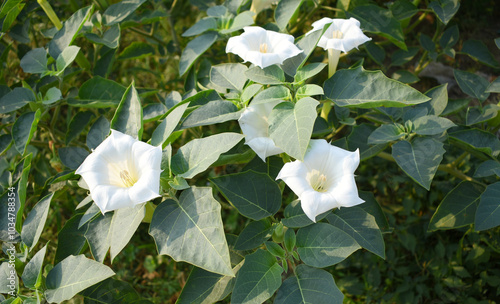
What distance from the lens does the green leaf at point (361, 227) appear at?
1.37m

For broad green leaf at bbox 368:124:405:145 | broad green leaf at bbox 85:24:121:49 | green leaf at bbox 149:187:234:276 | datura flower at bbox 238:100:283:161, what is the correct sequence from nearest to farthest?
green leaf at bbox 149:187:234:276 < datura flower at bbox 238:100:283:161 < broad green leaf at bbox 368:124:405:145 < broad green leaf at bbox 85:24:121:49

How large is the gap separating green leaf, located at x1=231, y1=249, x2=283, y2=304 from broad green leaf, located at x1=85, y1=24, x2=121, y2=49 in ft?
3.50

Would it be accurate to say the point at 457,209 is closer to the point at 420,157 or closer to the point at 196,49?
the point at 420,157

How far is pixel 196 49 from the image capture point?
5.82 feet

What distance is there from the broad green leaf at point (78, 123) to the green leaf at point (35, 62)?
10.3 inches

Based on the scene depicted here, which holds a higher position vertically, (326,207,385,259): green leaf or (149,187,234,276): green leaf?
(149,187,234,276): green leaf

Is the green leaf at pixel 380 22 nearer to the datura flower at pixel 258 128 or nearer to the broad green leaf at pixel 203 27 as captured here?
the broad green leaf at pixel 203 27

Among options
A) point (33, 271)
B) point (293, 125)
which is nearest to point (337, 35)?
point (293, 125)

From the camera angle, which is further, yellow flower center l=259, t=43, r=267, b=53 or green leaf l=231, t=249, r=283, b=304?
yellow flower center l=259, t=43, r=267, b=53

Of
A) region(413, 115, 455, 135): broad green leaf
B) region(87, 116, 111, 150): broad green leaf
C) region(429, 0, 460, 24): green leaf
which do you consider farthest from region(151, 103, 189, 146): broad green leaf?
region(429, 0, 460, 24): green leaf

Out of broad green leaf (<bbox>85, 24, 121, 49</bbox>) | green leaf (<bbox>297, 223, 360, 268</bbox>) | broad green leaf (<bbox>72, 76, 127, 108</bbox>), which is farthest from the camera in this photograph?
broad green leaf (<bbox>85, 24, 121, 49</bbox>)

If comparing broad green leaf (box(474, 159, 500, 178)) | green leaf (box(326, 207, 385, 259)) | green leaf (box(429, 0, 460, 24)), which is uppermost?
green leaf (box(429, 0, 460, 24))

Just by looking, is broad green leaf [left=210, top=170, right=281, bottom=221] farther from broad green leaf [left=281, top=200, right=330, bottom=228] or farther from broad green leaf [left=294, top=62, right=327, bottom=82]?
broad green leaf [left=294, top=62, right=327, bottom=82]

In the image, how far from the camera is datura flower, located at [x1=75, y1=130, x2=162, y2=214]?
3.68 ft
